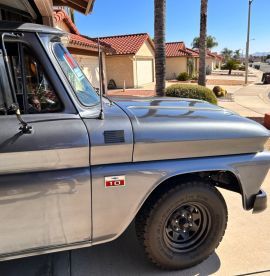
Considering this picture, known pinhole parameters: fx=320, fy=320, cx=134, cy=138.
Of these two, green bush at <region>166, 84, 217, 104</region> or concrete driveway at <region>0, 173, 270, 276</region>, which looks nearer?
concrete driveway at <region>0, 173, 270, 276</region>

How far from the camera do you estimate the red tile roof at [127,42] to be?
2621 cm

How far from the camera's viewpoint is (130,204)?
2543 mm

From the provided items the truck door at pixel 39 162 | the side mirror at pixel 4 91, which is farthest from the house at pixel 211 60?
the side mirror at pixel 4 91

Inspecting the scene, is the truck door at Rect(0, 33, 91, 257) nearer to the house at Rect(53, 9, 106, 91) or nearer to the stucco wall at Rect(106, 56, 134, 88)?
the house at Rect(53, 9, 106, 91)

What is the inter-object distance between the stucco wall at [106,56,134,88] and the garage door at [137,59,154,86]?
1561 mm

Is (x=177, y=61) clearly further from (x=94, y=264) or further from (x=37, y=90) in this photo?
(x=37, y=90)

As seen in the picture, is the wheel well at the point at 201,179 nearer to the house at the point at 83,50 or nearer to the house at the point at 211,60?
the house at the point at 83,50

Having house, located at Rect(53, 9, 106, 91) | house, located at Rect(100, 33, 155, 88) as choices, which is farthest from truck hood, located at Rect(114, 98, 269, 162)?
house, located at Rect(100, 33, 155, 88)

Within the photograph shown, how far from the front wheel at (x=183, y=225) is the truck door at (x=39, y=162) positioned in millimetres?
628

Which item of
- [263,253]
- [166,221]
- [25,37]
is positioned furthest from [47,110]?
[263,253]

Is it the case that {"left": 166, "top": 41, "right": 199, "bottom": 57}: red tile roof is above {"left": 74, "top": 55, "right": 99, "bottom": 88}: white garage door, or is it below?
above

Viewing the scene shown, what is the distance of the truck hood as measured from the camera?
2.51 m

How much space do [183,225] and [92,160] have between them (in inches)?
48.0

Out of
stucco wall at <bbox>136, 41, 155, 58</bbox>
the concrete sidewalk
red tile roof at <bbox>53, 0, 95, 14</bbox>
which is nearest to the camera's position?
red tile roof at <bbox>53, 0, 95, 14</bbox>
